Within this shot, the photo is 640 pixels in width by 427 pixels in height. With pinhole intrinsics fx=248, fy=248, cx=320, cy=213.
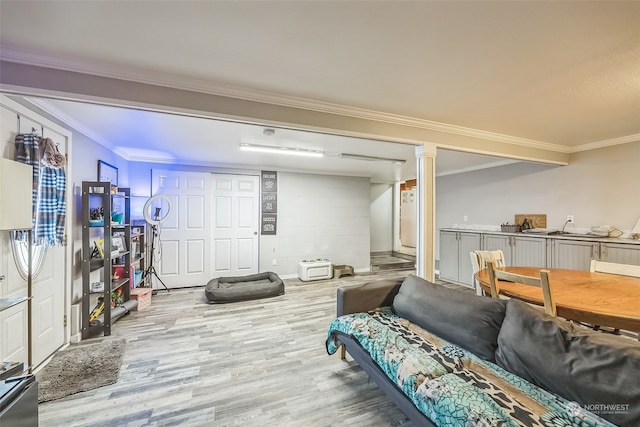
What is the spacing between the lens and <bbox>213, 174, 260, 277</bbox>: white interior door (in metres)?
5.01

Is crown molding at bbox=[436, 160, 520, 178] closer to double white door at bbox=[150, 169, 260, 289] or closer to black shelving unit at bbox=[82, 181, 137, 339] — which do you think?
double white door at bbox=[150, 169, 260, 289]

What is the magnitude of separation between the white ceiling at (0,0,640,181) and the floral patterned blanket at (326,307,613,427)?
1.90 meters

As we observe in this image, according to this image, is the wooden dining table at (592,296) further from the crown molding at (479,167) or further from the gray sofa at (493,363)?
the crown molding at (479,167)

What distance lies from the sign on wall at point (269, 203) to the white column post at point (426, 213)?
331 centimetres

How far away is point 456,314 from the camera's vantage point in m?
1.73

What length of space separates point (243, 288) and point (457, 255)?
13.5ft

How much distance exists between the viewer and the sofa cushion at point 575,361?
39.8 inches

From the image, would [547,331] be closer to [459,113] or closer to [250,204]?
[459,113]

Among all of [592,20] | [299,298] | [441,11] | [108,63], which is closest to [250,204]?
[299,298]

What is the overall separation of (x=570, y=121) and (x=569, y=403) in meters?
3.03

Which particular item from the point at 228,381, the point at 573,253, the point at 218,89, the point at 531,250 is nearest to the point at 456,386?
the point at 228,381

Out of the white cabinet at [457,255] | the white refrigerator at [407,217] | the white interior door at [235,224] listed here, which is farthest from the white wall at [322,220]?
the white refrigerator at [407,217]

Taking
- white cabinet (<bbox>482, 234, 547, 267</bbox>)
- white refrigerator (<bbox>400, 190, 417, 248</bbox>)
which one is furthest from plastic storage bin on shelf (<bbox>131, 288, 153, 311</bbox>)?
white refrigerator (<bbox>400, 190, 417, 248</bbox>)

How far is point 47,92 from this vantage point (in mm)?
1698
